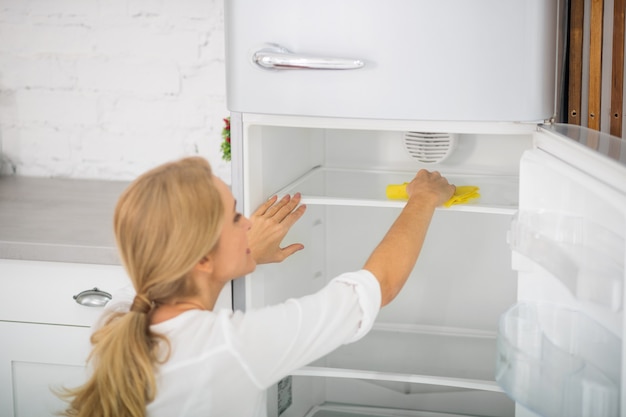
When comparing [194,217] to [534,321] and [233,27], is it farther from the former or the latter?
[534,321]

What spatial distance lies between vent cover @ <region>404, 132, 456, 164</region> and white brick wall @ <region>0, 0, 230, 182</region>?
59 cm

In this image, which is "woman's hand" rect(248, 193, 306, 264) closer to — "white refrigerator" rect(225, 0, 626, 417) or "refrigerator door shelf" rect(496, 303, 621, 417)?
"white refrigerator" rect(225, 0, 626, 417)

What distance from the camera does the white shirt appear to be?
1.28 m

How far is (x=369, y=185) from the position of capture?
6.43 feet

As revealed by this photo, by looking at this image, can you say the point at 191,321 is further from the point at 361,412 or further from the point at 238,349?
the point at 361,412

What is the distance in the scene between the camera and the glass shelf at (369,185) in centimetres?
180

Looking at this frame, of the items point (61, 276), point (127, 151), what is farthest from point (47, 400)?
point (127, 151)

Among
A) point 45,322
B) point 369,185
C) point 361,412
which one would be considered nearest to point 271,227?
point 369,185

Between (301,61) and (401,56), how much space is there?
170 mm

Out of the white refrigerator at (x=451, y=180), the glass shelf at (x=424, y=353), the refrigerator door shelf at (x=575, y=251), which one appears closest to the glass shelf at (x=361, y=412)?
the white refrigerator at (x=451, y=180)

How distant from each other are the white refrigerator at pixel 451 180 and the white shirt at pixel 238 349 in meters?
0.30

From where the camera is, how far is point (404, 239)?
1.52m

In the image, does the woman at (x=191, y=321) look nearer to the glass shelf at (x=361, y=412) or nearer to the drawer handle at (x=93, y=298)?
the drawer handle at (x=93, y=298)

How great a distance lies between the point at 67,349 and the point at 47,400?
0.14 meters
